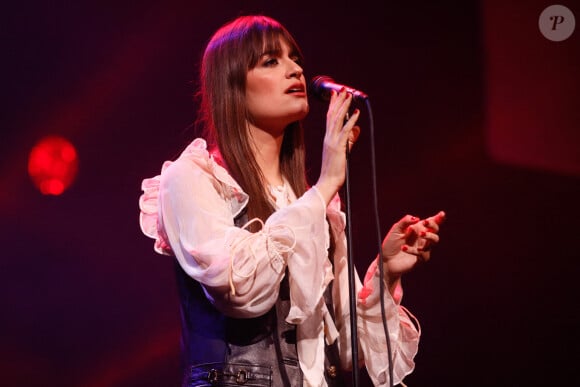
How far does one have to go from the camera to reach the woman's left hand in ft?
5.74

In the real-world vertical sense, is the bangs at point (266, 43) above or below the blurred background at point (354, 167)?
above

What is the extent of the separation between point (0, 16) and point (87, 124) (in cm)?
58

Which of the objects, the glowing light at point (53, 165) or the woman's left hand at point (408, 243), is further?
the glowing light at point (53, 165)

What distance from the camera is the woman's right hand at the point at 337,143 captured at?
1.58 meters

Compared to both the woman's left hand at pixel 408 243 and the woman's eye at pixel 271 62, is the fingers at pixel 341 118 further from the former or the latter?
the woman's eye at pixel 271 62

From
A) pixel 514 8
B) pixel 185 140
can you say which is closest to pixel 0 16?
pixel 185 140

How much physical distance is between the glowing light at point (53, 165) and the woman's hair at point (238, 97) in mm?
1176

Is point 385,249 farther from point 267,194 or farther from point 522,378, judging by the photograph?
point 522,378

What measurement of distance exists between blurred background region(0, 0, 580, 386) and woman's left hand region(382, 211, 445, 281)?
4.16 ft

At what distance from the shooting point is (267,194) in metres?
1.86

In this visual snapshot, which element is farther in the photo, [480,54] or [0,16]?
[480,54]
